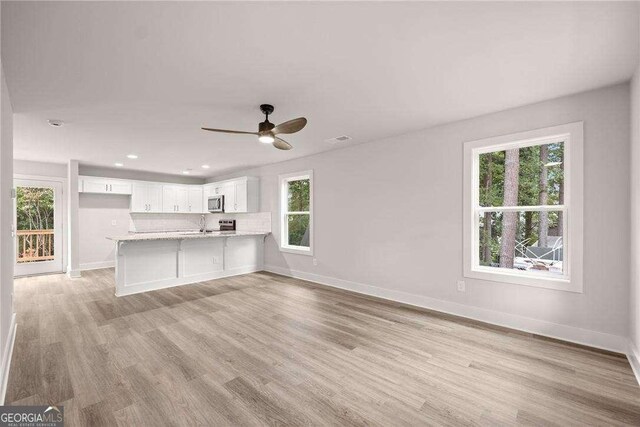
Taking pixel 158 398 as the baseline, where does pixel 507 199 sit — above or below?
above

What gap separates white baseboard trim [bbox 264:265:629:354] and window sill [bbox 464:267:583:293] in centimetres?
38

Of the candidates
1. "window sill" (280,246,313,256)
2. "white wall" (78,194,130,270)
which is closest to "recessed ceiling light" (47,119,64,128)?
"white wall" (78,194,130,270)

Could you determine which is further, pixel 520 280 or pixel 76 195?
pixel 76 195

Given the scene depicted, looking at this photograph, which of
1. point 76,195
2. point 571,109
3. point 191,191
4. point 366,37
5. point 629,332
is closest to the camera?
point 366,37

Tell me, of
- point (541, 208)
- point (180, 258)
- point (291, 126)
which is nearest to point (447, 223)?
point (541, 208)

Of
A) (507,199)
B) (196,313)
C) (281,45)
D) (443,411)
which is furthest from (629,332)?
(196,313)

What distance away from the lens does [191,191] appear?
27.4 feet

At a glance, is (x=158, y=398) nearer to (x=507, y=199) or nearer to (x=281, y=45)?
(x=281, y=45)

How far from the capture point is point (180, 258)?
5.26 meters

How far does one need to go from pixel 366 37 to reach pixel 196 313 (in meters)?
3.65

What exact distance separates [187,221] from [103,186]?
2.44 meters

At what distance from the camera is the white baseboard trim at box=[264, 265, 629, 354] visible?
270 cm

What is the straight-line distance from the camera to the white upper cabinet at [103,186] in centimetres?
649

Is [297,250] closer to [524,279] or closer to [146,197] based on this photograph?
[524,279]
